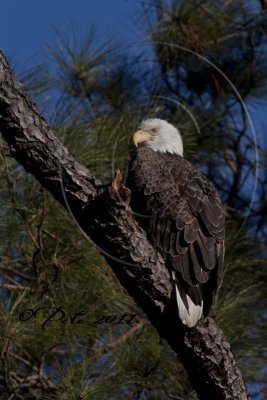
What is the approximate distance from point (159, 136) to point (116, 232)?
108 centimetres

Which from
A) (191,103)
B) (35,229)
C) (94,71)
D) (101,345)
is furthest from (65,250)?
(191,103)

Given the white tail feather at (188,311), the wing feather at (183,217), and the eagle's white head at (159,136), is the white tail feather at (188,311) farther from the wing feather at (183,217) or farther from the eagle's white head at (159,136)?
the eagle's white head at (159,136)

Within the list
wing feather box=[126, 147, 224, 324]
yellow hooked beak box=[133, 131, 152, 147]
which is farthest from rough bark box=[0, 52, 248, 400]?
yellow hooked beak box=[133, 131, 152, 147]

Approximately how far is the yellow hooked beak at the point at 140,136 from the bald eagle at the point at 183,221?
79 mm

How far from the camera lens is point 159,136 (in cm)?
343

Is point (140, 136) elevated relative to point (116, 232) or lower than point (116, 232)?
elevated

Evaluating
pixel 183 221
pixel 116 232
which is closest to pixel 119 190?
pixel 116 232

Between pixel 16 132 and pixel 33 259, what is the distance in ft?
3.16

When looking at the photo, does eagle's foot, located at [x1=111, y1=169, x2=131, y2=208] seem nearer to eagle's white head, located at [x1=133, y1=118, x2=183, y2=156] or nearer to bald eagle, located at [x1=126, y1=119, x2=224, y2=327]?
bald eagle, located at [x1=126, y1=119, x2=224, y2=327]

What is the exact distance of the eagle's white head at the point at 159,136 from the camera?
339 cm

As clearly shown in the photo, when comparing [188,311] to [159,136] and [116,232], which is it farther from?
[159,136]

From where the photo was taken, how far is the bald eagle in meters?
2.77

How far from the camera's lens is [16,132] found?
2.33m

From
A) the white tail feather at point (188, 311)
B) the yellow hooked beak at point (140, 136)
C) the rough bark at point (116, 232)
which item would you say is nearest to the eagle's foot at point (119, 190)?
the rough bark at point (116, 232)
